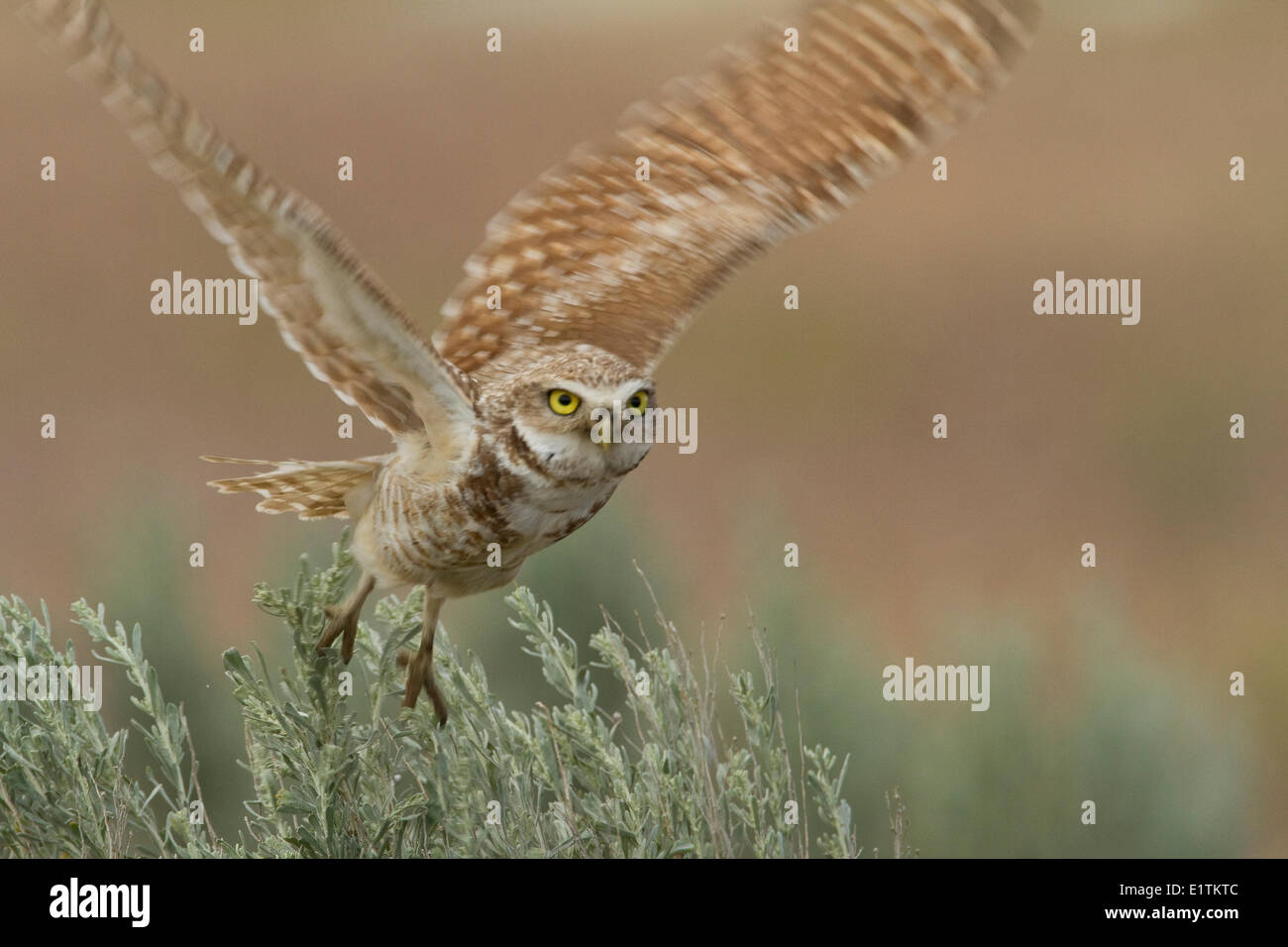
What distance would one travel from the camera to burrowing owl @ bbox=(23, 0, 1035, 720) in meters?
2.12

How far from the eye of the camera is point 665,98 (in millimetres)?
3436

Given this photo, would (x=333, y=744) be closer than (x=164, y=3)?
Yes

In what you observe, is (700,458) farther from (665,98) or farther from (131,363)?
(665,98)

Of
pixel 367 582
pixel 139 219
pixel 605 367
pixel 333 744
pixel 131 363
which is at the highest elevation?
pixel 139 219

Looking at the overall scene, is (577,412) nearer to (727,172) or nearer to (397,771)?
(397,771)

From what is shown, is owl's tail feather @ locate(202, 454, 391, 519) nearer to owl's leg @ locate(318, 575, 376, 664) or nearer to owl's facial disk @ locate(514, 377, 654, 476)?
owl's leg @ locate(318, 575, 376, 664)

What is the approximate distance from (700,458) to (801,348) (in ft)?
9.90

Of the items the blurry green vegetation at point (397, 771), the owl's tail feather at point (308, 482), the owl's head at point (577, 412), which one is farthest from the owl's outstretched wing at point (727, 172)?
the blurry green vegetation at point (397, 771)

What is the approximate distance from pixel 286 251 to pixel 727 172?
131cm

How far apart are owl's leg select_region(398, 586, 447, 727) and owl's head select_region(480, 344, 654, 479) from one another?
0.38 meters

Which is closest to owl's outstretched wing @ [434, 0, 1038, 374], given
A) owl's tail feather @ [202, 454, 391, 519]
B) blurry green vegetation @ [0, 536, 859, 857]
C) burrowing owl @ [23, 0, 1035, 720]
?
burrowing owl @ [23, 0, 1035, 720]

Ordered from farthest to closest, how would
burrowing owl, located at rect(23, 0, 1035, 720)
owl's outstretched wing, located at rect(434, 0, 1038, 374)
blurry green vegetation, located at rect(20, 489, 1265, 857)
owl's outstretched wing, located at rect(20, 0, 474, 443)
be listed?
blurry green vegetation, located at rect(20, 489, 1265, 857), owl's outstretched wing, located at rect(434, 0, 1038, 374), burrowing owl, located at rect(23, 0, 1035, 720), owl's outstretched wing, located at rect(20, 0, 474, 443)
